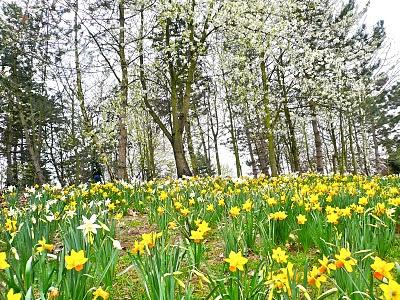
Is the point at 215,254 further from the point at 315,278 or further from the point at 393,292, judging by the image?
the point at 393,292

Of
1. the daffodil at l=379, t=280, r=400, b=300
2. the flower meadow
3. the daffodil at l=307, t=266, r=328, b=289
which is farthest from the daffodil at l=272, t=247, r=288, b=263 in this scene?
the daffodil at l=379, t=280, r=400, b=300

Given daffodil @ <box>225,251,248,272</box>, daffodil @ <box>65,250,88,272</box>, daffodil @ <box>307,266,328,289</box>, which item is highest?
daffodil @ <box>65,250,88,272</box>

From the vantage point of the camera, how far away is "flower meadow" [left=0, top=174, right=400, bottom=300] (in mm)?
1551

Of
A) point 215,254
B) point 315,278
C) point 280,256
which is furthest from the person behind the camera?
point 215,254

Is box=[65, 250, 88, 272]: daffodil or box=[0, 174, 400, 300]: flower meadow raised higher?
box=[65, 250, 88, 272]: daffodil

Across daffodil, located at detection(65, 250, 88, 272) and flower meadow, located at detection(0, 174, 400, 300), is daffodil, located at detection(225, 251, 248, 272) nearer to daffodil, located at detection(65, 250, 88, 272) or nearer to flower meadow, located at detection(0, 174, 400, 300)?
flower meadow, located at detection(0, 174, 400, 300)

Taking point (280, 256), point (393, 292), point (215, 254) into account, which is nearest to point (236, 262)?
point (280, 256)

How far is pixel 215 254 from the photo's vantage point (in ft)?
11.6

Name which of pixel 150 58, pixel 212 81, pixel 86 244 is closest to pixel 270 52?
pixel 150 58

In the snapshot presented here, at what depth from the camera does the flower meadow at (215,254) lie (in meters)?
1.55

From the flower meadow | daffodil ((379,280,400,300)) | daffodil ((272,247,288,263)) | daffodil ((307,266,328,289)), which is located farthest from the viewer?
daffodil ((272,247,288,263))

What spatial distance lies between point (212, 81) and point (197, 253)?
17.5 metres

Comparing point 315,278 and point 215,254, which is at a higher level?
point 315,278

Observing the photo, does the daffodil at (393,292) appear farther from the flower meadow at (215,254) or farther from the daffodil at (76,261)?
the daffodil at (76,261)
